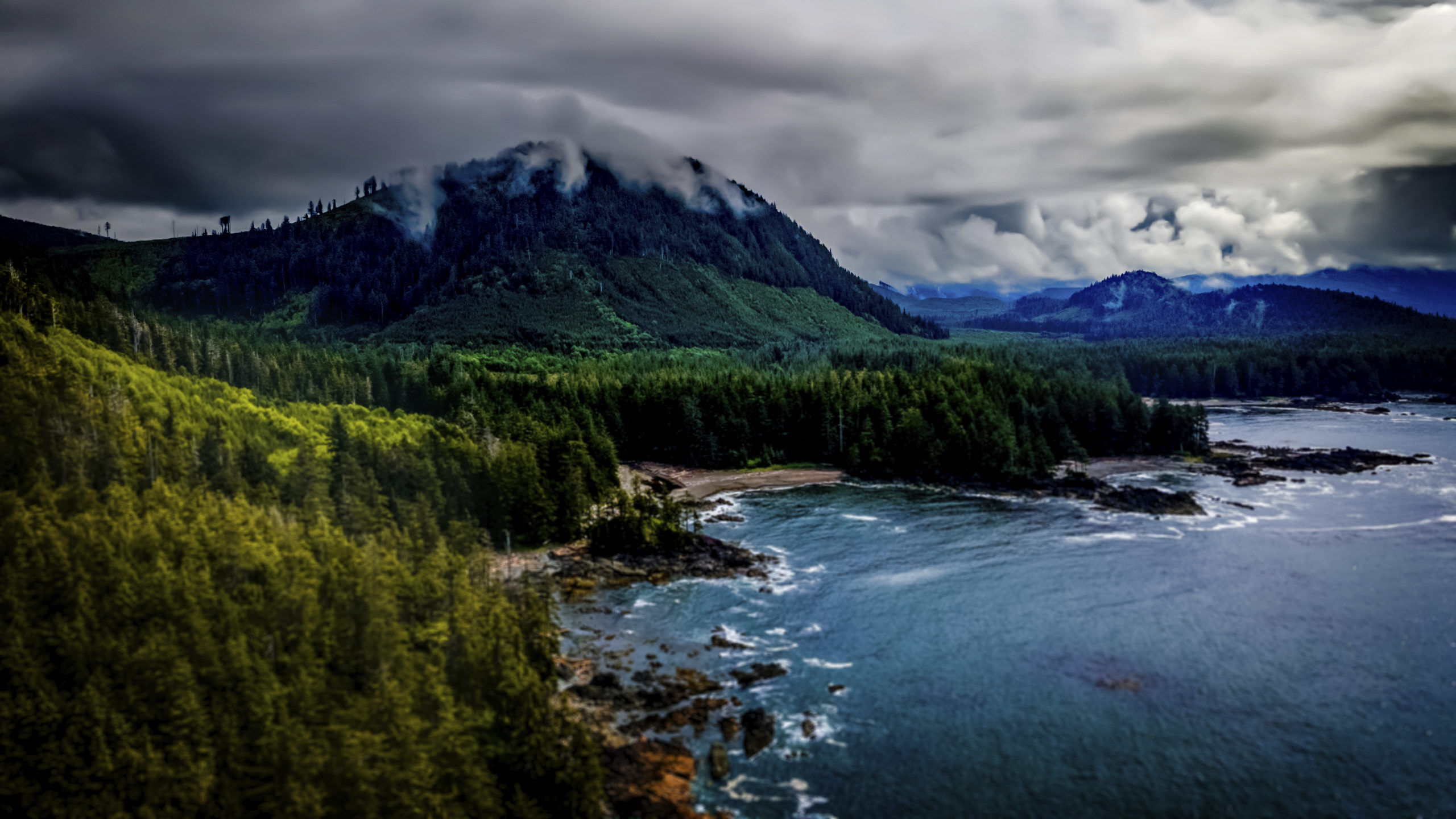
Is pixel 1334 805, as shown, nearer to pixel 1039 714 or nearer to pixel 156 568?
pixel 1039 714

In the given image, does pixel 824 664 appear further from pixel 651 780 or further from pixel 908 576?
pixel 908 576

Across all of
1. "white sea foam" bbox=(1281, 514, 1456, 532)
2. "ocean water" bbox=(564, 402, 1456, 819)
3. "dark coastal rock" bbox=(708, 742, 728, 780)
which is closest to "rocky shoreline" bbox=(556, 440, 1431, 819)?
"dark coastal rock" bbox=(708, 742, 728, 780)

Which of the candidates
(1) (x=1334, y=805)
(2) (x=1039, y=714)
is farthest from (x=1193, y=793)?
(2) (x=1039, y=714)

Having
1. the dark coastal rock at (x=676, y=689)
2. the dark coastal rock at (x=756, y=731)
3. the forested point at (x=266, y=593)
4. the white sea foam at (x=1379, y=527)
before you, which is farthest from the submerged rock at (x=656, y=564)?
the white sea foam at (x=1379, y=527)

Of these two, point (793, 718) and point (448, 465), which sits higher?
point (448, 465)

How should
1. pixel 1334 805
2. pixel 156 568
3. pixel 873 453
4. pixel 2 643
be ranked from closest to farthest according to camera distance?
pixel 2 643, pixel 1334 805, pixel 156 568, pixel 873 453
